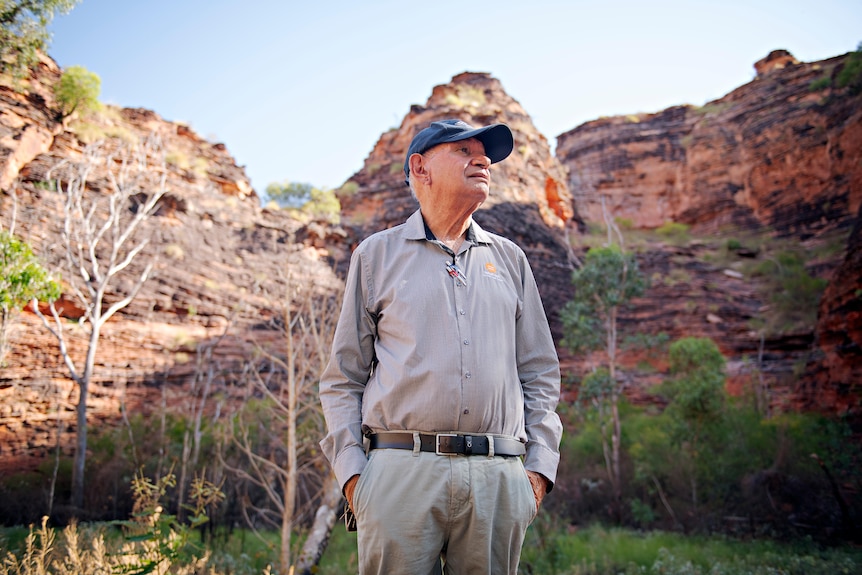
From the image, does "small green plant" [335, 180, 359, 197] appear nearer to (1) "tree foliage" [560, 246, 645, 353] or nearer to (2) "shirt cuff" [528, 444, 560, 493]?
(1) "tree foliage" [560, 246, 645, 353]

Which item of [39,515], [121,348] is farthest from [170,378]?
[39,515]

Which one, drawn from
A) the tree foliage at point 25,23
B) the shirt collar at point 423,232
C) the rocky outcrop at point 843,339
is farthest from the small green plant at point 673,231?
the shirt collar at point 423,232

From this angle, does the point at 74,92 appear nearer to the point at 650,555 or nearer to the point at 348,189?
the point at 348,189

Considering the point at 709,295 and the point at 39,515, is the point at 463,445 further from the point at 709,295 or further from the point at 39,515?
the point at 709,295

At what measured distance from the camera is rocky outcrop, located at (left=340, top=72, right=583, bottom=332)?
77.5 feet

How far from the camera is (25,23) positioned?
6980 mm

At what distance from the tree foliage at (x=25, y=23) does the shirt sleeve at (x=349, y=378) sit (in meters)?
7.03

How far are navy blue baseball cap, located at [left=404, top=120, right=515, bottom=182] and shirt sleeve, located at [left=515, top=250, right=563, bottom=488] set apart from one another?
49 cm

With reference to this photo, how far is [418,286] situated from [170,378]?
1573 cm

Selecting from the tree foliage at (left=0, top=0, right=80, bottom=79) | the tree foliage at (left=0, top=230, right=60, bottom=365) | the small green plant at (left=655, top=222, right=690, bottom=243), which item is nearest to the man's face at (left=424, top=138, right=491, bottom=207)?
the tree foliage at (left=0, top=230, right=60, bottom=365)

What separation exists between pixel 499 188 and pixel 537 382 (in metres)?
22.9

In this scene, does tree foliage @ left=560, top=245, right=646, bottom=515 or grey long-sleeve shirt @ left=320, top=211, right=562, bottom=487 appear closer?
grey long-sleeve shirt @ left=320, top=211, right=562, bottom=487

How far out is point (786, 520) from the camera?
1058 centimetres

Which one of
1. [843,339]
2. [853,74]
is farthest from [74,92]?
[853,74]
